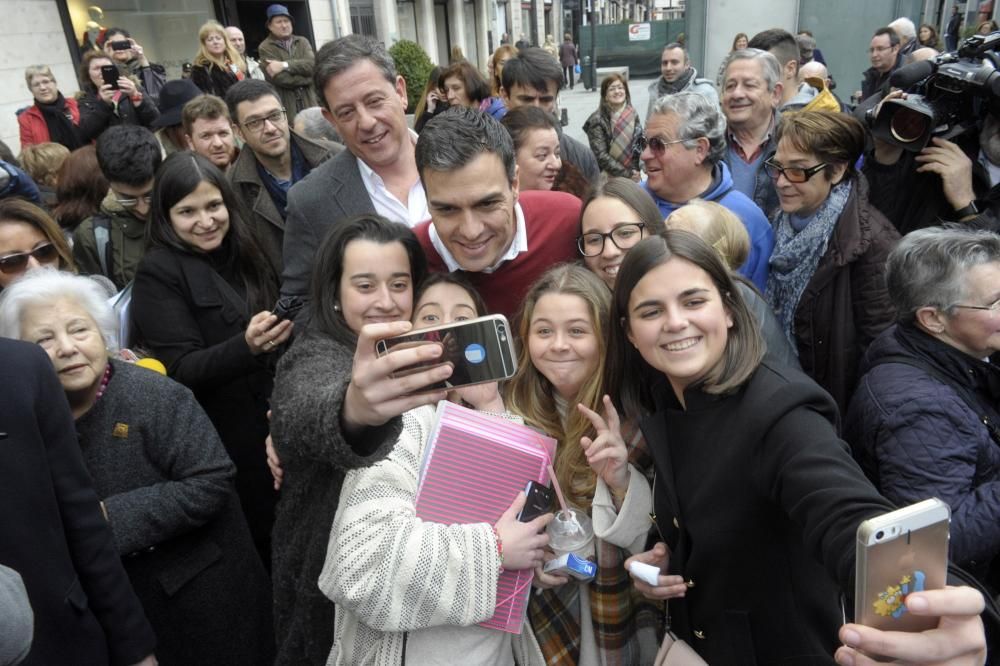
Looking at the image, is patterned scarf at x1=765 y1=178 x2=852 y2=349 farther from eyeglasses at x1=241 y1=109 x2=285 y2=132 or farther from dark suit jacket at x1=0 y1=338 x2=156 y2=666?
eyeglasses at x1=241 y1=109 x2=285 y2=132

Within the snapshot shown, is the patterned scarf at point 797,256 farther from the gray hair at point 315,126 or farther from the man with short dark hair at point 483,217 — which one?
the gray hair at point 315,126

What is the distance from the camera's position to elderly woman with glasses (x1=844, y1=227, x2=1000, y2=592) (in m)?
1.91

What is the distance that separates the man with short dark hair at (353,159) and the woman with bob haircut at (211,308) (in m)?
0.26

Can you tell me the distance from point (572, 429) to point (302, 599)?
0.92 metres

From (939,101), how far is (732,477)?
8.07ft

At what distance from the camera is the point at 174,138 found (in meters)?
4.82

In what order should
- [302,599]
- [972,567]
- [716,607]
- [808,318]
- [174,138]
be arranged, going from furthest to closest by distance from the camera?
[174,138] < [808,318] < [972,567] < [302,599] < [716,607]

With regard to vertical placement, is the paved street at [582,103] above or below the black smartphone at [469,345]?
below

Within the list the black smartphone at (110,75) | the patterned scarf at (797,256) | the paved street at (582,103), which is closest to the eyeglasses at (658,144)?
the patterned scarf at (797,256)

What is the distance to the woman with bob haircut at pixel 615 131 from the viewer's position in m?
6.70

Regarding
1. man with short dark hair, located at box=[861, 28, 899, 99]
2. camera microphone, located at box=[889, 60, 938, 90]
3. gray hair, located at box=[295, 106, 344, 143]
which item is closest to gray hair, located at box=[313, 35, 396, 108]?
gray hair, located at box=[295, 106, 344, 143]

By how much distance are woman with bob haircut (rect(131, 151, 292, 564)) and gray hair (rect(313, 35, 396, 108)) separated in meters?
0.66

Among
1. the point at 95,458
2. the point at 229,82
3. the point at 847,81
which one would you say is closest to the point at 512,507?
the point at 95,458

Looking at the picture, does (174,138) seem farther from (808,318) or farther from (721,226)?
(808,318)
